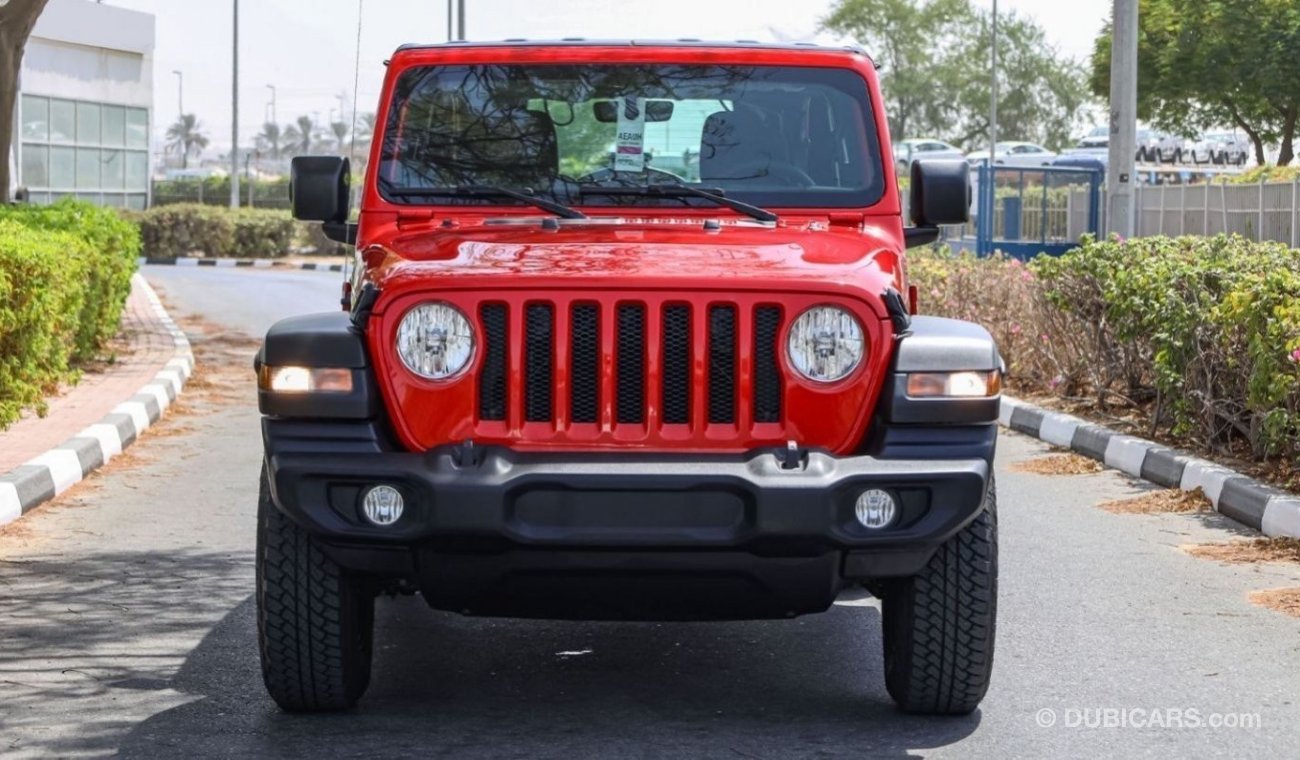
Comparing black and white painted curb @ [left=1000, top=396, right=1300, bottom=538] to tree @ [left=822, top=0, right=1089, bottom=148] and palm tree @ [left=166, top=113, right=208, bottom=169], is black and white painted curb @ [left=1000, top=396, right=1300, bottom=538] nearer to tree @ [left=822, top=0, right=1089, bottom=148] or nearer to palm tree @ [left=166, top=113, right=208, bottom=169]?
tree @ [left=822, top=0, right=1089, bottom=148]

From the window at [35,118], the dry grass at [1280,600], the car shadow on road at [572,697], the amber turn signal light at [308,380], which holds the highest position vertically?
the window at [35,118]

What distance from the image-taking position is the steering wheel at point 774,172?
6.49 meters

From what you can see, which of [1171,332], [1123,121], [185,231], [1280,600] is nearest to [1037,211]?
[1123,121]

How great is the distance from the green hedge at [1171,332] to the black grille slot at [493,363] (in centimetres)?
464

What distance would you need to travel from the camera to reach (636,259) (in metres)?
5.38

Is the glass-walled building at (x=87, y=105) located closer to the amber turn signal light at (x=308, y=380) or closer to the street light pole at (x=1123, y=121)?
the street light pole at (x=1123, y=121)

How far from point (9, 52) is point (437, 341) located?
14225mm

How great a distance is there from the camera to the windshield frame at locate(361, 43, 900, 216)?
6.50 metres

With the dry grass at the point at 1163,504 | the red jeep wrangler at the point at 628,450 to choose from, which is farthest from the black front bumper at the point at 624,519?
the dry grass at the point at 1163,504

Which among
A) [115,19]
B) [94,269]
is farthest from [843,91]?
[115,19]

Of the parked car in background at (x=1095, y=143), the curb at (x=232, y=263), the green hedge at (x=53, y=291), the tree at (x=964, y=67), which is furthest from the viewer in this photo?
the tree at (x=964, y=67)

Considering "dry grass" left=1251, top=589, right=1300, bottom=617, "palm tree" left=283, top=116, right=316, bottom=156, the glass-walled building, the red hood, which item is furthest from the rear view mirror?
"palm tree" left=283, top=116, right=316, bottom=156

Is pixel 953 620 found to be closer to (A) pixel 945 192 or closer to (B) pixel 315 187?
(A) pixel 945 192

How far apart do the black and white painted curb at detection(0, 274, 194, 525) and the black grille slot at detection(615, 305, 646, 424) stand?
473 centimetres
